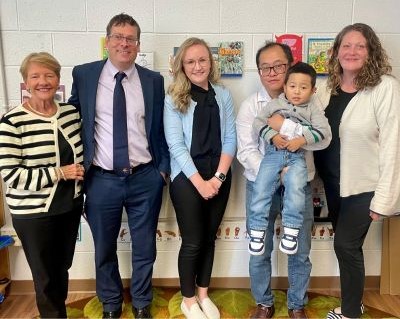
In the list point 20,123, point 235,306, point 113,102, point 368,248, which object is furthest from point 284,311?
point 20,123

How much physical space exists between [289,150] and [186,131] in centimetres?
56

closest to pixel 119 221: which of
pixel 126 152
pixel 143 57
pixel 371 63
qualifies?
pixel 126 152

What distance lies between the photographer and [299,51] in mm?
2359

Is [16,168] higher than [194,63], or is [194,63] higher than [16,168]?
[194,63]

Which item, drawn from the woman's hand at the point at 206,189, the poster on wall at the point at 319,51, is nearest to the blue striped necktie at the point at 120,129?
the woman's hand at the point at 206,189

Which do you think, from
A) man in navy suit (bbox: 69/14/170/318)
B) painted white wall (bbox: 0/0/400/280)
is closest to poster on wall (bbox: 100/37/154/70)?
painted white wall (bbox: 0/0/400/280)

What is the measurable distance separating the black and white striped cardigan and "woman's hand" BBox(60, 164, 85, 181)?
0.14 ft

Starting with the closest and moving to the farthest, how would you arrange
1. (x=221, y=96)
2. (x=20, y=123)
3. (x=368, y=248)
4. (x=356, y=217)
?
(x=20, y=123)
(x=356, y=217)
(x=221, y=96)
(x=368, y=248)

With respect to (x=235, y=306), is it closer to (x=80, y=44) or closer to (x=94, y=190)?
(x=94, y=190)

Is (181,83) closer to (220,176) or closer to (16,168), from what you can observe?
(220,176)

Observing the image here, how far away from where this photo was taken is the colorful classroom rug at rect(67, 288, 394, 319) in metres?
2.31

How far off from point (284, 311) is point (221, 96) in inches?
54.4

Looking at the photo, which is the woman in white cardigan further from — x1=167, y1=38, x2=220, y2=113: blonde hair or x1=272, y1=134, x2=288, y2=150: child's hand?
x1=167, y1=38, x2=220, y2=113: blonde hair

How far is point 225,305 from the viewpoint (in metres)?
2.41
